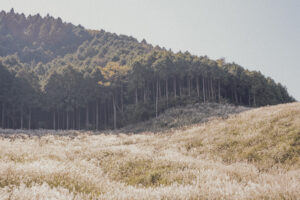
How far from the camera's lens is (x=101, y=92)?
61031 millimetres

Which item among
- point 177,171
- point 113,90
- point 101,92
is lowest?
point 177,171

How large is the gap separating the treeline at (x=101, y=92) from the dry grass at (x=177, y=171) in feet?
129

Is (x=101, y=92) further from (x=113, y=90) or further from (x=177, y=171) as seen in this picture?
(x=177, y=171)

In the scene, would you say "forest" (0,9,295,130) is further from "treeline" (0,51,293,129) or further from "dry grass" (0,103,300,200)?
"dry grass" (0,103,300,200)

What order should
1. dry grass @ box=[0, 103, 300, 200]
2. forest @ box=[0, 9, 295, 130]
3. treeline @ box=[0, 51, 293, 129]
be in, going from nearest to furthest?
dry grass @ box=[0, 103, 300, 200] → treeline @ box=[0, 51, 293, 129] → forest @ box=[0, 9, 295, 130]

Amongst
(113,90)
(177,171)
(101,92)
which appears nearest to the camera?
(177,171)

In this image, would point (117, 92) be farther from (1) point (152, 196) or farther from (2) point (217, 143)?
(1) point (152, 196)

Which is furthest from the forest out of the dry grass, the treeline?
the dry grass

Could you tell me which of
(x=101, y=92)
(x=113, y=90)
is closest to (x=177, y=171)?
(x=101, y=92)

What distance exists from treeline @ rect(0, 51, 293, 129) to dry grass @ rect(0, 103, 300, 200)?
39.4 meters

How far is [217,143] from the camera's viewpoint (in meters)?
14.7

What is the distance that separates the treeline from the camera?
57.1 metres

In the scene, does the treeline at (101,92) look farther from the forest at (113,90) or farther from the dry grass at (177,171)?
the dry grass at (177,171)

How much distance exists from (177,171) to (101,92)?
181 ft
